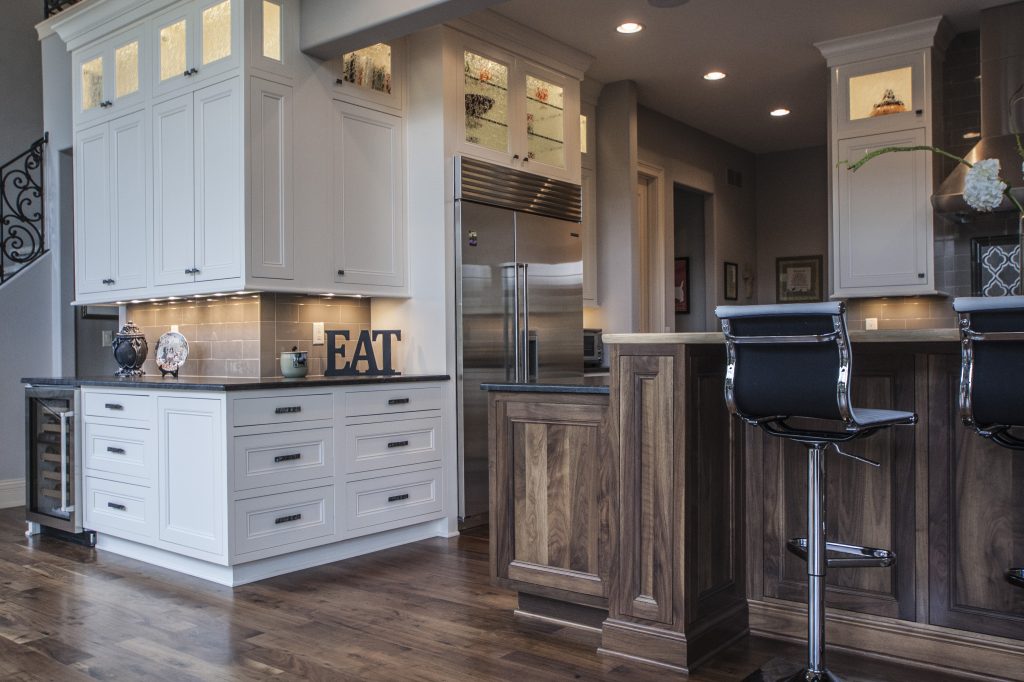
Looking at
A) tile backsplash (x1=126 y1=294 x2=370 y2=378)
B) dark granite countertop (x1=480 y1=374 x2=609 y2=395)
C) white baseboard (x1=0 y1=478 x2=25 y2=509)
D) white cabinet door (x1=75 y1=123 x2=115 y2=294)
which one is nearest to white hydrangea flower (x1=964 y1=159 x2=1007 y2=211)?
dark granite countertop (x1=480 y1=374 x2=609 y2=395)

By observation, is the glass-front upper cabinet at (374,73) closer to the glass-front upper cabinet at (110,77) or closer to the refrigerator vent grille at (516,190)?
the refrigerator vent grille at (516,190)

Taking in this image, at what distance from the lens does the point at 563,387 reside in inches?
117

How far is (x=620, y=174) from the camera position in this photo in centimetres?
627

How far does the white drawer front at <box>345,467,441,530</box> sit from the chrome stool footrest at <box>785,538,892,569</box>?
228cm

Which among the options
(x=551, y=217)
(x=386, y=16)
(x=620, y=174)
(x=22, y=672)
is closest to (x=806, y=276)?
(x=620, y=174)

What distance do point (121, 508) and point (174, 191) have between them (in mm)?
1654

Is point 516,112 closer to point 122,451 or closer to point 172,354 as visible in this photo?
point 172,354

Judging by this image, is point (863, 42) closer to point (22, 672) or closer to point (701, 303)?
point (701, 303)

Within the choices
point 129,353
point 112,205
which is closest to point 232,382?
point 129,353

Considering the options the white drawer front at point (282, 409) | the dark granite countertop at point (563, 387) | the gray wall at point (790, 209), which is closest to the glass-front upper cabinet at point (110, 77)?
the white drawer front at point (282, 409)

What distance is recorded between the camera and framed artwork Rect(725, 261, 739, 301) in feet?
25.8

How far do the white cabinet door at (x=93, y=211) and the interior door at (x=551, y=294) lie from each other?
Answer: 2421 mm

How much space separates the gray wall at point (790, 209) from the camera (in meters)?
8.20

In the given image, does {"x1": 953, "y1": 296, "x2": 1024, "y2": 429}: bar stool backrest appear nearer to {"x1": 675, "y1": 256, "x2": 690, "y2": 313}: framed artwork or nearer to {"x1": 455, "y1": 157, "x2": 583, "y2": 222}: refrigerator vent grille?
{"x1": 455, "y1": 157, "x2": 583, "y2": 222}: refrigerator vent grille
